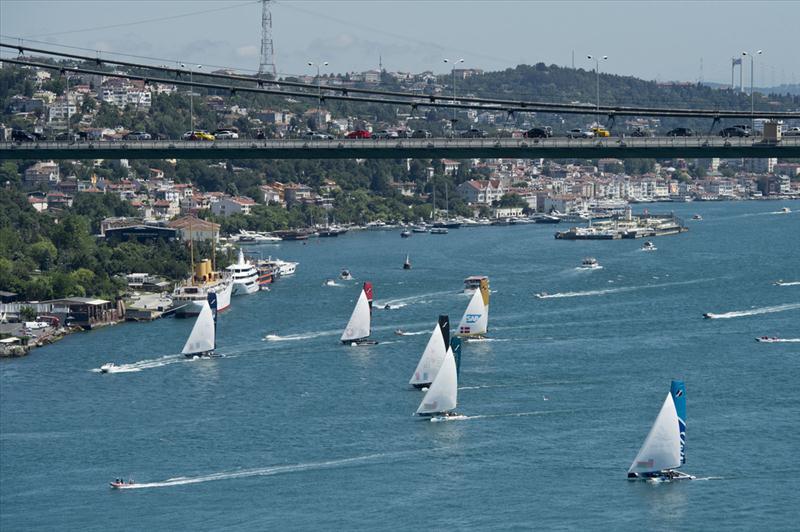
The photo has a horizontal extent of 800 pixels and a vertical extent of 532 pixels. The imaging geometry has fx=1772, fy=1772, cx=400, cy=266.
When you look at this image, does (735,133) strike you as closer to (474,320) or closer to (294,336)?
(474,320)

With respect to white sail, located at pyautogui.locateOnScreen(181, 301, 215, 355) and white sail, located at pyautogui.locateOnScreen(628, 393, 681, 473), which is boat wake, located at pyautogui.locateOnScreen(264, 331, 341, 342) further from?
white sail, located at pyautogui.locateOnScreen(628, 393, 681, 473)

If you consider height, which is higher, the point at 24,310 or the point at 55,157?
the point at 55,157

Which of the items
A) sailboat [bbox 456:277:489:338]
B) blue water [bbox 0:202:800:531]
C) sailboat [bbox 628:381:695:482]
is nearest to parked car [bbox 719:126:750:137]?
blue water [bbox 0:202:800:531]

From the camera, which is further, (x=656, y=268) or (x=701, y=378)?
(x=656, y=268)

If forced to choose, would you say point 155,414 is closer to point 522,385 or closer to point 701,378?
point 522,385

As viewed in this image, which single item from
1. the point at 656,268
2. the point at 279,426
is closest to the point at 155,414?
the point at 279,426

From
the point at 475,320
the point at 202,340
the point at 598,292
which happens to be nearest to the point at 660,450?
the point at 475,320
